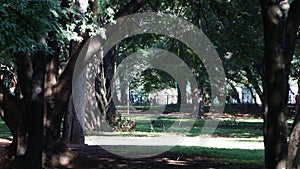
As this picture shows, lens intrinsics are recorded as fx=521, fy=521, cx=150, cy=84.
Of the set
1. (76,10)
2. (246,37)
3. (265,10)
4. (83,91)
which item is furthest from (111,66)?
(265,10)

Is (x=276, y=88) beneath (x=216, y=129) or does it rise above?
above

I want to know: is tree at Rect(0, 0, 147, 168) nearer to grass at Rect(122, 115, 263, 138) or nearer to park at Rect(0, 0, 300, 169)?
park at Rect(0, 0, 300, 169)

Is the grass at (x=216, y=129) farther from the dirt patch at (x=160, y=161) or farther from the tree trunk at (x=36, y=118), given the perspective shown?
the tree trunk at (x=36, y=118)

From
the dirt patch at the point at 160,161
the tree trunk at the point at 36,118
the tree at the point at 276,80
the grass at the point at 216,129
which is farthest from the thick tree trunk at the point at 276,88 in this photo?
the grass at the point at 216,129

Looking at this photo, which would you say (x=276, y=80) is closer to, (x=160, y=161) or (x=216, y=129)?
(x=160, y=161)

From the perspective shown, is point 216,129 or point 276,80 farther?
point 216,129

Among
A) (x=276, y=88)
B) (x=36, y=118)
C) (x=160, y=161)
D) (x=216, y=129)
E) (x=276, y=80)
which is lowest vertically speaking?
(x=160, y=161)

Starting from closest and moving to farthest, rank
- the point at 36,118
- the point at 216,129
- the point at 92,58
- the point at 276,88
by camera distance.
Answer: the point at 276,88
the point at 36,118
the point at 92,58
the point at 216,129

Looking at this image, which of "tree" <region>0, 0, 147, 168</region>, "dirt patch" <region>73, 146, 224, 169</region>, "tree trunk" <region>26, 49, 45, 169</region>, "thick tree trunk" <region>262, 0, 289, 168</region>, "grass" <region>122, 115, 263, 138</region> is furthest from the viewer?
"grass" <region>122, 115, 263, 138</region>

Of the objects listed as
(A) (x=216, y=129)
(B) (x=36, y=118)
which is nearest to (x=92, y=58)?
(B) (x=36, y=118)

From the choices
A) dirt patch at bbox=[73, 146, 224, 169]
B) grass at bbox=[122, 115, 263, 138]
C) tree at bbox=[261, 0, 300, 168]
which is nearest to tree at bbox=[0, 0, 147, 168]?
dirt patch at bbox=[73, 146, 224, 169]

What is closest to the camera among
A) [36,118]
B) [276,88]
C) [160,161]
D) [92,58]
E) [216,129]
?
[276,88]

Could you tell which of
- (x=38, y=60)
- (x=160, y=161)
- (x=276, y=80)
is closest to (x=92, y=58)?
(x=160, y=161)

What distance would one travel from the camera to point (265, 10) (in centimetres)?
711
